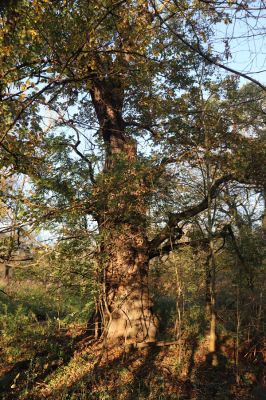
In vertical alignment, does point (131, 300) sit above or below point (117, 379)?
above

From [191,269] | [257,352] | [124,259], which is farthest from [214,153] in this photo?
[257,352]

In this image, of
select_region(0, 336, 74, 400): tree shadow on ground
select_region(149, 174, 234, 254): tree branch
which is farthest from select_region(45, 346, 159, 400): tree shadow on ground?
select_region(149, 174, 234, 254): tree branch

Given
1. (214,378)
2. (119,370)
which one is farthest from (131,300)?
(214,378)

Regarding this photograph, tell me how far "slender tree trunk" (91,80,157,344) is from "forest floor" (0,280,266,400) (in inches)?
28.1

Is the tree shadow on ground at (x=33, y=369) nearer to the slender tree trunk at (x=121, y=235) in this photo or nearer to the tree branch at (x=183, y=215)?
the slender tree trunk at (x=121, y=235)

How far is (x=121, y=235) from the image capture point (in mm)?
7387

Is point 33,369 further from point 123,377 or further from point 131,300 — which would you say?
point 131,300

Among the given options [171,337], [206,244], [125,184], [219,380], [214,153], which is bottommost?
[219,380]

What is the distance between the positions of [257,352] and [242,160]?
4.45 metres

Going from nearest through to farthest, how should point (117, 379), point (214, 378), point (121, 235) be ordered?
point (117, 379), point (121, 235), point (214, 378)

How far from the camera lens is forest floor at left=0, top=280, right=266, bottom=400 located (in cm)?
673

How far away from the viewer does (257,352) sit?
8383 mm

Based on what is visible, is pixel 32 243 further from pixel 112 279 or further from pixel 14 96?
pixel 112 279

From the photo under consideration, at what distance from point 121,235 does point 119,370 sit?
9.37 feet
